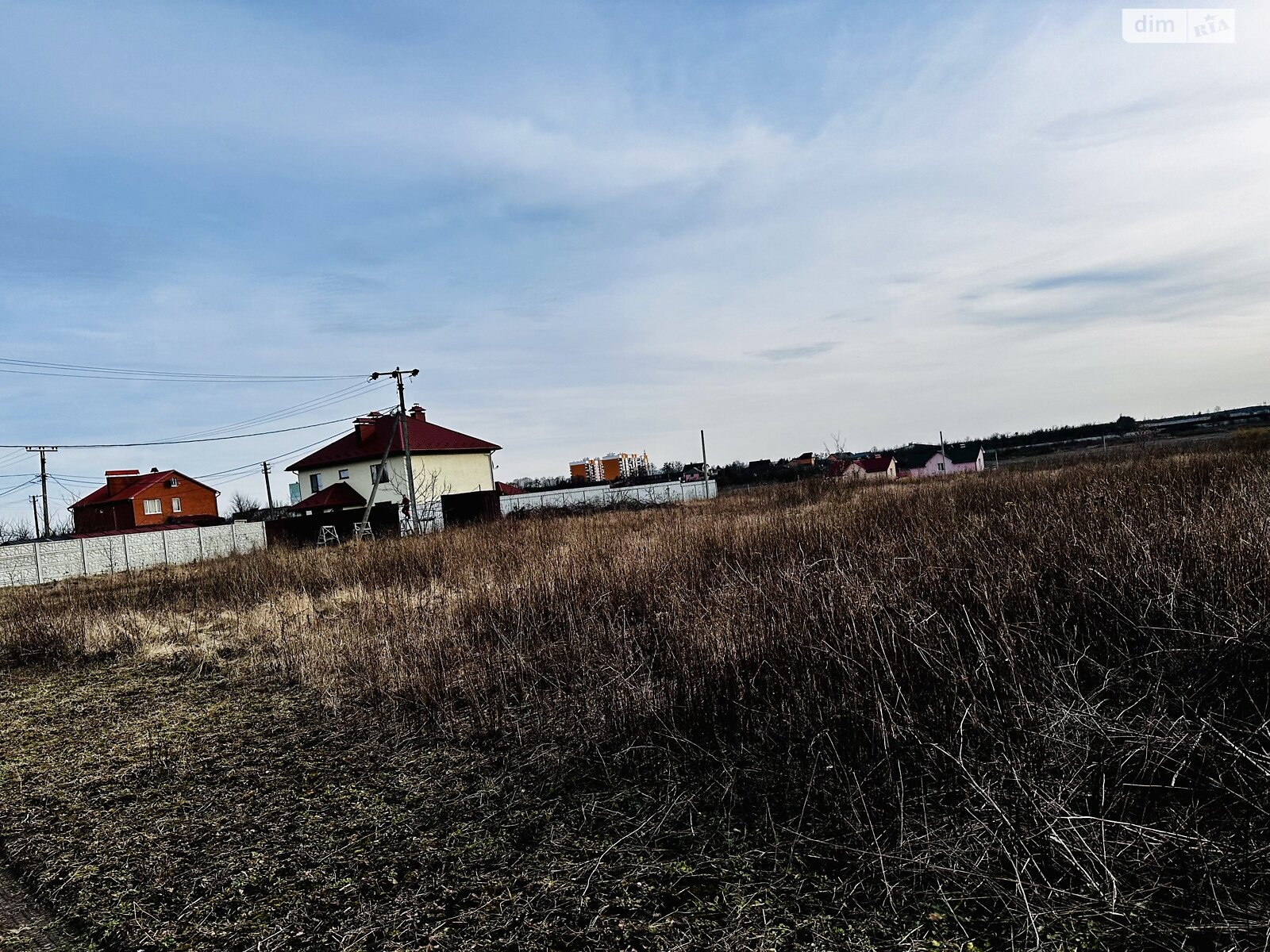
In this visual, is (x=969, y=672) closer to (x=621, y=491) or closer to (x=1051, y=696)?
(x=1051, y=696)

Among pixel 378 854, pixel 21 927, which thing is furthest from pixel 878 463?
pixel 21 927

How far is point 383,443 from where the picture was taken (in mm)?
39812

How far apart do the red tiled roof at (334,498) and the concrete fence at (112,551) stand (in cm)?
719

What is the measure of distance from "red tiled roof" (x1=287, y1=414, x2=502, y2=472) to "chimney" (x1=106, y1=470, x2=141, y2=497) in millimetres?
11172

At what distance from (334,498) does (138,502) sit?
46.3ft

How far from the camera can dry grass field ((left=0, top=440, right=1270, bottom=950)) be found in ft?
7.47

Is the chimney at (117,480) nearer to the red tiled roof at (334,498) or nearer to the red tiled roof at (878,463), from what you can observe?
the red tiled roof at (334,498)

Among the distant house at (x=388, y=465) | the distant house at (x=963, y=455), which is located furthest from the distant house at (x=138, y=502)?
the distant house at (x=963, y=455)

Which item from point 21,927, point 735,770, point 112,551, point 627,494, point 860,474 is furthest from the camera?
point 627,494

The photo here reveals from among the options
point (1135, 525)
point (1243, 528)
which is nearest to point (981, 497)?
point (1135, 525)

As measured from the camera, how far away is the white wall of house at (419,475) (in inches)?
1543

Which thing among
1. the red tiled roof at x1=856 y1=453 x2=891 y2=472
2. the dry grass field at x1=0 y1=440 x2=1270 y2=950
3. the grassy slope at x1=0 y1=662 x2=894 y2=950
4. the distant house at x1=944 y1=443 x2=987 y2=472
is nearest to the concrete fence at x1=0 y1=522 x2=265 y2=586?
the dry grass field at x1=0 y1=440 x2=1270 y2=950

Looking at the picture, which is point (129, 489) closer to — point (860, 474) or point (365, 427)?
point (365, 427)

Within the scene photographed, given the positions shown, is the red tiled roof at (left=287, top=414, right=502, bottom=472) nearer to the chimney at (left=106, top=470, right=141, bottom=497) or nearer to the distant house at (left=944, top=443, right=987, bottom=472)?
the chimney at (left=106, top=470, right=141, bottom=497)
